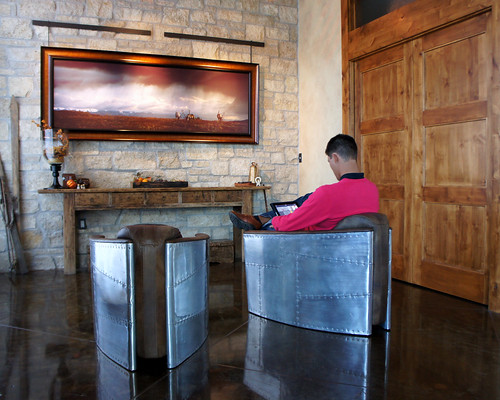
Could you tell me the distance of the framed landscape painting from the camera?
5086 millimetres

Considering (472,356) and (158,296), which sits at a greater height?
(158,296)

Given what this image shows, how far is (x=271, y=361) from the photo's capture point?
2.36 meters

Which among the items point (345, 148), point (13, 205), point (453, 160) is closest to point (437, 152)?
point (453, 160)

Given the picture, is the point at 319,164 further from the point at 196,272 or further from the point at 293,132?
the point at 196,272

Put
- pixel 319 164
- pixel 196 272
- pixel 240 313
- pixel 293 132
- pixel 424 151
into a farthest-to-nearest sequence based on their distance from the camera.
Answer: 1. pixel 293 132
2. pixel 319 164
3. pixel 424 151
4. pixel 240 313
5. pixel 196 272

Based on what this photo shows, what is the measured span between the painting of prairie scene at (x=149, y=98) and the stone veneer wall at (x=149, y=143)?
0.70 feet

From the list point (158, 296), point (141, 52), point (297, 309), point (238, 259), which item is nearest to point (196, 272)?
point (158, 296)

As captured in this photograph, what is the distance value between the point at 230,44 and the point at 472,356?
15.8ft

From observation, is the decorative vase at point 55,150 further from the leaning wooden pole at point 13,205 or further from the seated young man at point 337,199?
the seated young man at point 337,199

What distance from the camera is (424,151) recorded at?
4.07 metres

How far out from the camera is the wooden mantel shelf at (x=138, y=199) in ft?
15.7

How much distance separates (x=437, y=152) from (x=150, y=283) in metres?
2.97

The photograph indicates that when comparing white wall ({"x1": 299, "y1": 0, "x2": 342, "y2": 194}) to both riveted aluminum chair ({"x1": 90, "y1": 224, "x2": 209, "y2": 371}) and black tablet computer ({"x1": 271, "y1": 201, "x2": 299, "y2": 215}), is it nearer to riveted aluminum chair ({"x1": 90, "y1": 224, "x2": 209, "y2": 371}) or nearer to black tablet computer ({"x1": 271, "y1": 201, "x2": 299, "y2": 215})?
black tablet computer ({"x1": 271, "y1": 201, "x2": 299, "y2": 215})

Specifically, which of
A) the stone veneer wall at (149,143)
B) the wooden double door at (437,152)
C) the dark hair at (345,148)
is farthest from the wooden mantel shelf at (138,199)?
the dark hair at (345,148)
